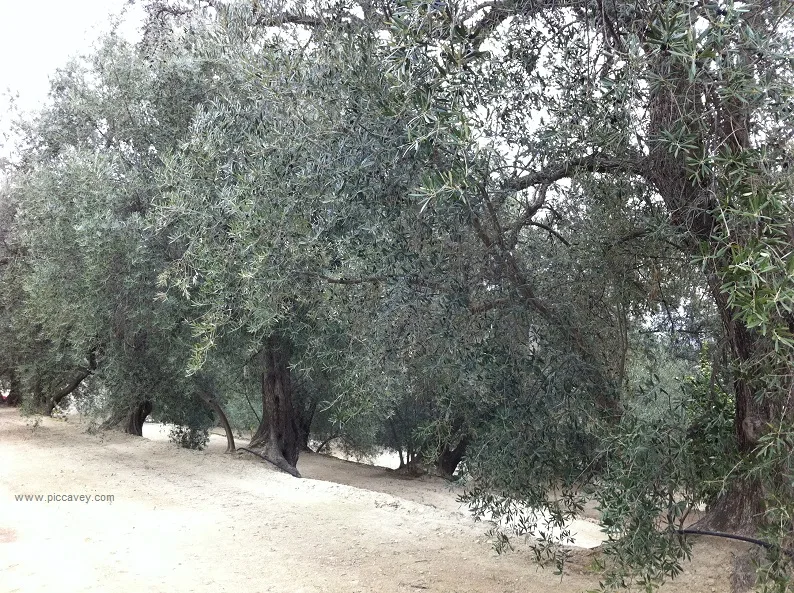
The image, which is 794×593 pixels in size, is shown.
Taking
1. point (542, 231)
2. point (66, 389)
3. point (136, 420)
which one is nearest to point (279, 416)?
point (136, 420)

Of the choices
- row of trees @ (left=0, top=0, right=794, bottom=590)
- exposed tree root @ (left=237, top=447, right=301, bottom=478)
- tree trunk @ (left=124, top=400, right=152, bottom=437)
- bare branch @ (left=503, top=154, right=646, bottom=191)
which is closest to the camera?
row of trees @ (left=0, top=0, right=794, bottom=590)

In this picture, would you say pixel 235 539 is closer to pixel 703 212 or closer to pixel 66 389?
pixel 703 212

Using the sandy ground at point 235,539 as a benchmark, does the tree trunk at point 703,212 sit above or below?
above

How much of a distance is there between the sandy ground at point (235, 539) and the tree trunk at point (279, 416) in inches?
84.5

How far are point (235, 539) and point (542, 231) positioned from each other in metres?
5.52

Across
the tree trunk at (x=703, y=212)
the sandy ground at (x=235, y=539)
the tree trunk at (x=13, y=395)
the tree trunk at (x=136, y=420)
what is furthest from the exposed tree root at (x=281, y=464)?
the tree trunk at (x=703, y=212)

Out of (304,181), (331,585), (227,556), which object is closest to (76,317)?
(227,556)

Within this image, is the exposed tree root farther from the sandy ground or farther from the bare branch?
the bare branch

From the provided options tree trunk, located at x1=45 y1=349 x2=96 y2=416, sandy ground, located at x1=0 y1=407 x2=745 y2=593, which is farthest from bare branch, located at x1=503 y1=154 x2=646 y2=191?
tree trunk, located at x1=45 y1=349 x2=96 y2=416

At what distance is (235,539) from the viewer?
8930mm

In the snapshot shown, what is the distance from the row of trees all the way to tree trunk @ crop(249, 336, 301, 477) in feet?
30.5

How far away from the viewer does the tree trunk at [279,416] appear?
16766 mm

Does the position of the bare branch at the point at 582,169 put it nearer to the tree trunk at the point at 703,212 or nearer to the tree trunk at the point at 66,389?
the tree trunk at the point at 703,212

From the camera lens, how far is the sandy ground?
6.95 meters
